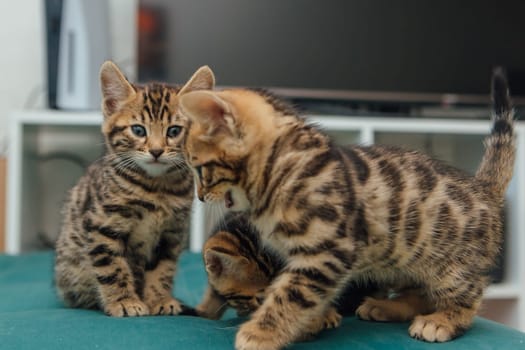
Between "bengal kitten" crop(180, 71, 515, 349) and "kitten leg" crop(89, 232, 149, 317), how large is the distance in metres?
0.30

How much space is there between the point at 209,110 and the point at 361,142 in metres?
1.15

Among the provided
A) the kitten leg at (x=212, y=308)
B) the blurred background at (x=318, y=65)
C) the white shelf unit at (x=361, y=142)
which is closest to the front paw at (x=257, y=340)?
the kitten leg at (x=212, y=308)

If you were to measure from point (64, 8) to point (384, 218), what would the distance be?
1.83 meters

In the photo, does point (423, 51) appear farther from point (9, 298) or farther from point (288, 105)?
point (9, 298)

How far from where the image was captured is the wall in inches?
114

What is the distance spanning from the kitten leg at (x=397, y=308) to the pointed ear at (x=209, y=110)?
521 mm

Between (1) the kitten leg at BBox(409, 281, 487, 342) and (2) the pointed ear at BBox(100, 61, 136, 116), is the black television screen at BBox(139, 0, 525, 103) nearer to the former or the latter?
(2) the pointed ear at BBox(100, 61, 136, 116)

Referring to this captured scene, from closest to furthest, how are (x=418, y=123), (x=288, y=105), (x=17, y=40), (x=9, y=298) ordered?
1. (x=288, y=105)
2. (x=9, y=298)
3. (x=418, y=123)
4. (x=17, y=40)

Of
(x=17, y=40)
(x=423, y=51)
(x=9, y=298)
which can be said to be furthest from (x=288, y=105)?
(x=17, y=40)

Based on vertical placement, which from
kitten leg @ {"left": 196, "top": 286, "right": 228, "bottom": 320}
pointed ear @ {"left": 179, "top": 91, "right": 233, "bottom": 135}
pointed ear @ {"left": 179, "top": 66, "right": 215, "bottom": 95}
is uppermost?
pointed ear @ {"left": 179, "top": 66, "right": 215, "bottom": 95}

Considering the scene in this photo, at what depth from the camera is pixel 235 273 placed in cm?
121

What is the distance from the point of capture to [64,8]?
2451mm

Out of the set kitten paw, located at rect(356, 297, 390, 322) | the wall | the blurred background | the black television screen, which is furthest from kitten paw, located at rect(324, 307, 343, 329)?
the wall

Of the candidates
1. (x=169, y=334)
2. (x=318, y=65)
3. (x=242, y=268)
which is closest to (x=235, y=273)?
(x=242, y=268)
